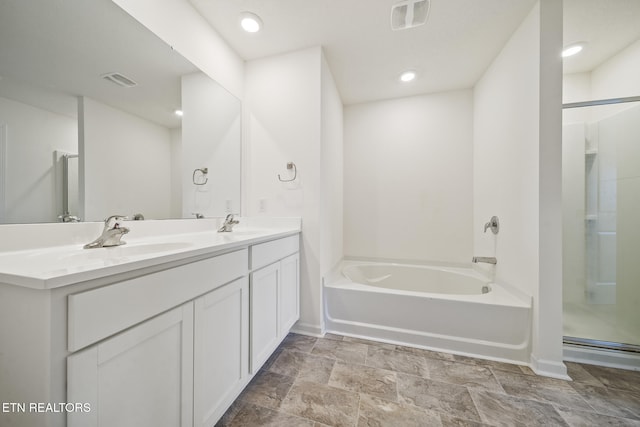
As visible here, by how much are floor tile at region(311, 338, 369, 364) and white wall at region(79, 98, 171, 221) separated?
54.8 inches

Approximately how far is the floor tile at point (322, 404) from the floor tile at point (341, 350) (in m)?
0.28

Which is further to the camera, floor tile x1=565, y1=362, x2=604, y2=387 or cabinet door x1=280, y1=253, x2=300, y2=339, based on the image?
cabinet door x1=280, y1=253, x2=300, y2=339

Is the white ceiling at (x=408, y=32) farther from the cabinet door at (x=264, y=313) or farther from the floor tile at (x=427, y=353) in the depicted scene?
the floor tile at (x=427, y=353)

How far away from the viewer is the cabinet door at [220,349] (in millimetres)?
839

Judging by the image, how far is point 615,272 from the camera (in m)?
1.79

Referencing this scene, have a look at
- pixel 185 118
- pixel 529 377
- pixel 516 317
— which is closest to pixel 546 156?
pixel 516 317

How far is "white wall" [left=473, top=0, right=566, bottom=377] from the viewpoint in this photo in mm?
1355

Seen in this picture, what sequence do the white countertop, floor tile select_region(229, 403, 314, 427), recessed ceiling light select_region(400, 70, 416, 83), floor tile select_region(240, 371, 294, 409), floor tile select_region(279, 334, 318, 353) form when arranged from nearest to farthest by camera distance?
the white countertop, floor tile select_region(229, 403, 314, 427), floor tile select_region(240, 371, 294, 409), floor tile select_region(279, 334, 318, 353), recessed ceiling light select_region(400, 70, 416, 83)

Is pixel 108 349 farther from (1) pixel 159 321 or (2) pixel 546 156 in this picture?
(2) pixel 546 156

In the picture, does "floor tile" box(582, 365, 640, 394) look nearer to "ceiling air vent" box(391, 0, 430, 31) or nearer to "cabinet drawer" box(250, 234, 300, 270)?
"cabinet drawer" box(250, 234, 300, 270)

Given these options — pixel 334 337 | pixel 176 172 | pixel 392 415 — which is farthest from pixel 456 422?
pixel 176 172

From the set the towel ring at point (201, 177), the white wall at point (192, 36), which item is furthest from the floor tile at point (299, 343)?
the white wall at point (192, 36)

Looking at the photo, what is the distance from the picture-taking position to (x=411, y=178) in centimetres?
254

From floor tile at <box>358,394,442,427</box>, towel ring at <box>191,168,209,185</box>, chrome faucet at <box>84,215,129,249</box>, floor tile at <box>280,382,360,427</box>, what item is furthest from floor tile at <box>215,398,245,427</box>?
towel ring at <box>191,168,209,185</box>
